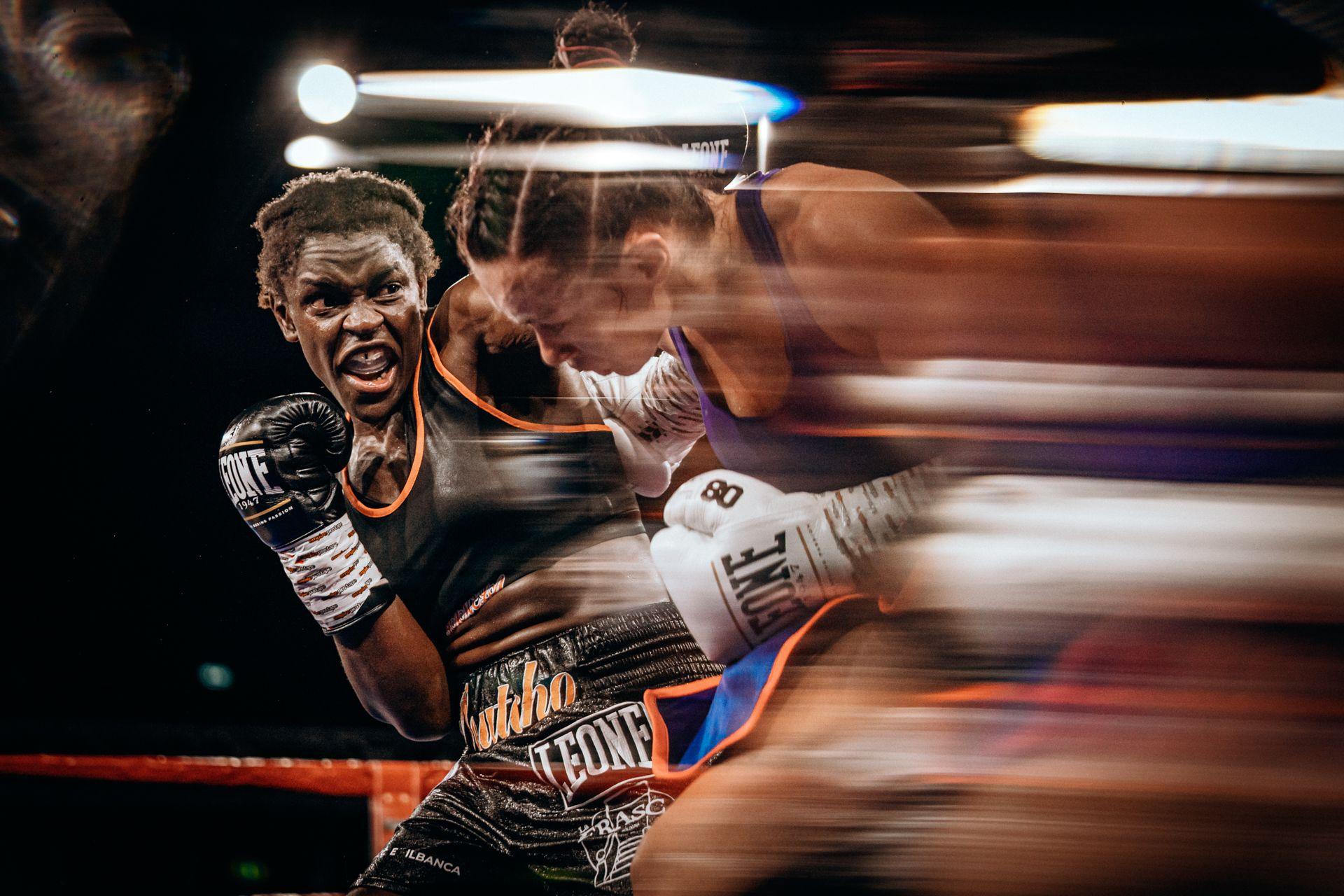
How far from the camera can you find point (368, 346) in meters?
1.21

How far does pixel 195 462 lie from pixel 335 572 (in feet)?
0.96

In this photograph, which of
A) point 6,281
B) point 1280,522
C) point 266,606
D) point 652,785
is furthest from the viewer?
point 6,281

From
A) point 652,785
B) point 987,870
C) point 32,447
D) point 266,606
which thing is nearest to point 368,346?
point 266,606

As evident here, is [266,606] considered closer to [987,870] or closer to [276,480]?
[276,480]

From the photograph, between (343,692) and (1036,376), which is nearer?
(1036,376)

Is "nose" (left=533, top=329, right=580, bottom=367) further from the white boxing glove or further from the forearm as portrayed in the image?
the forearm

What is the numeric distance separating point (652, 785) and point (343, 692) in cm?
50

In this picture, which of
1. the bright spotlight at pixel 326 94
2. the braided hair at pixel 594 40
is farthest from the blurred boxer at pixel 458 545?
the braided hair at pixel 594 40

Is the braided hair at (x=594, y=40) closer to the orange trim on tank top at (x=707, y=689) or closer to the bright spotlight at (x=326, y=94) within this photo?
the bright spotlight at (x=326, y=94)

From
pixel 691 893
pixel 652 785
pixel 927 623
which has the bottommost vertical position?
pixel 691 893

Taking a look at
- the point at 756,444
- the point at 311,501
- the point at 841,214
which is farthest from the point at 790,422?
the point at 311,501

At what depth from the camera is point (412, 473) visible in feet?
3.93

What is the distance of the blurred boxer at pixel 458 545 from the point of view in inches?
45.1

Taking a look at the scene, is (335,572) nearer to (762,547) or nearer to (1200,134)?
(762,547)
